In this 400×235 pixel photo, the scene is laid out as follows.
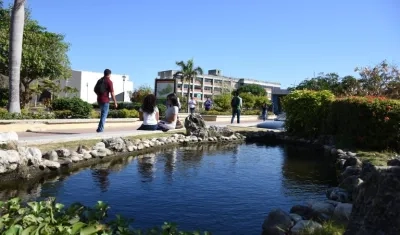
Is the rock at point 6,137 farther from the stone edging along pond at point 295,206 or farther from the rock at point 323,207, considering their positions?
the rock at point 323,207

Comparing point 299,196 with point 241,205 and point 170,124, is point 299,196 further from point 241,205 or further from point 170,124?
point 170,124

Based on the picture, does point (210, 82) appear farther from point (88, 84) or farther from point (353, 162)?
point (353, 162)

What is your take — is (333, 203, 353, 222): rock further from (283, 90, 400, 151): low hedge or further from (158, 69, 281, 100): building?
(158, 69, 281, 100): building

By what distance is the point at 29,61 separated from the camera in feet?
73.7

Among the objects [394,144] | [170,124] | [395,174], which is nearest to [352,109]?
[394,144]

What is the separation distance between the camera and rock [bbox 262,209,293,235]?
4539 mm

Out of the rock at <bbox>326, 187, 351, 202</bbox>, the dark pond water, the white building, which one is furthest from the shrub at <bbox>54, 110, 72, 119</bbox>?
the white building

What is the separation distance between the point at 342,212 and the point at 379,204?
204cm

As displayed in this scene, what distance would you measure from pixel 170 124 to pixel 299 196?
25.8 ft

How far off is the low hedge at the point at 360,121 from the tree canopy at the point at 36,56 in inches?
628

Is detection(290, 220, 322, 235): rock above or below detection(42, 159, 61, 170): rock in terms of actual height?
below

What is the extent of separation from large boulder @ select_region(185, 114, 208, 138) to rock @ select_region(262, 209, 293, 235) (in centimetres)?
1002

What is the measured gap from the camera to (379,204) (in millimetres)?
3121

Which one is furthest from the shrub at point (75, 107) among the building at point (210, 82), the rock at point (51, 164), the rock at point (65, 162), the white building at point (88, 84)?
the building at point (210, 82)
